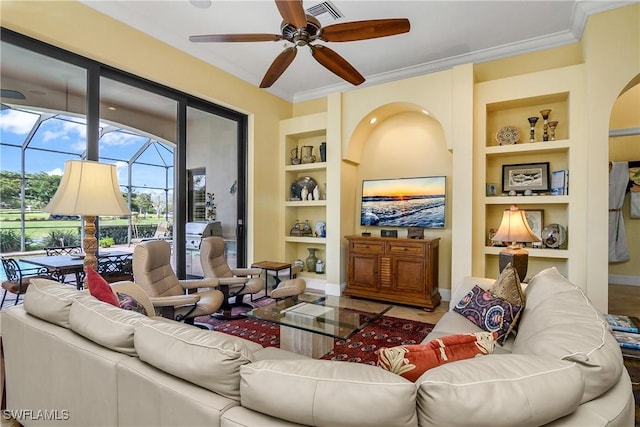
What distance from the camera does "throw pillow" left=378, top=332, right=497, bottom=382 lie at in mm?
1109

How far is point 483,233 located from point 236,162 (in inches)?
144

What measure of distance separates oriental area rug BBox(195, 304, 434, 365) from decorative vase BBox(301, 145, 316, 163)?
9.46 ft

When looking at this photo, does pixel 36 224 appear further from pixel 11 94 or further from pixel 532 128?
pixel 532 128

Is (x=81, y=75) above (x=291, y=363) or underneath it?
above

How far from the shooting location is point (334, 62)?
9.67 ft

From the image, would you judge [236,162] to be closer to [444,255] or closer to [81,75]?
[81,75]

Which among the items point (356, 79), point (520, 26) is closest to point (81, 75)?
point (356, 79)

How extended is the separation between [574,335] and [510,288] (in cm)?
105

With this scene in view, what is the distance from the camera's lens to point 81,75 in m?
3.23

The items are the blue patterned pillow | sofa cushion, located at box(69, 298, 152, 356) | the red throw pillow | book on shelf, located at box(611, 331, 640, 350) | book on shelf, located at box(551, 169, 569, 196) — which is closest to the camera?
sofa cushion, located at box(69, 298, 152, 356)

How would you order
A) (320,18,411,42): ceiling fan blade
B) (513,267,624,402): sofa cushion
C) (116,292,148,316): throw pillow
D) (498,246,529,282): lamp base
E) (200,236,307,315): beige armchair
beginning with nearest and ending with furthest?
(513,267,624,402): sofa cushion → (116,292,148,316): throw pillow → (320,18,411,42): ceiling fan blade → (498,246,529,282): lamp base → (200,236,307,315): beige armchair

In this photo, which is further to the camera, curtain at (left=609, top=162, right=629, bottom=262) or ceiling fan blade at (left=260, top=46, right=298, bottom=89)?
curtain at (left=609, top=162, right=629, bottom=262)

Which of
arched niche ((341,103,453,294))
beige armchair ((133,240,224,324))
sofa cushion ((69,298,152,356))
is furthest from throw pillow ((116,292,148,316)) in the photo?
arched niche ((341,103,453,294))

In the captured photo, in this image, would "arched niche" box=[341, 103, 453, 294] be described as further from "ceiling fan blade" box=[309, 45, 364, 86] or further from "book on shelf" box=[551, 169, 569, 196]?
"ceiling fan blade" box=[309, 45, 364, 86]
